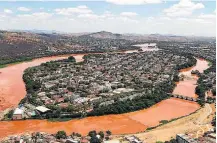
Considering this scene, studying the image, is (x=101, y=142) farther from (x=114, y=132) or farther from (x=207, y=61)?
(x=207, y=61)

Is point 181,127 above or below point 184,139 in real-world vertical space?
below

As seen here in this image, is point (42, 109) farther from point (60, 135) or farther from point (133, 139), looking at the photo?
point (133, 139)

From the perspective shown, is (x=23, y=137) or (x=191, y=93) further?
(x=191, y=93)

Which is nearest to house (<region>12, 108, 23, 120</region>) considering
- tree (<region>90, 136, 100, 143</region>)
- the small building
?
the small building

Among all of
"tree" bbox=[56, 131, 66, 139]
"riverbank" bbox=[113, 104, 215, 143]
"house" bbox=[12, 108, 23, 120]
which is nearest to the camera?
"tree" bbox=[56, 131, 66, 139]

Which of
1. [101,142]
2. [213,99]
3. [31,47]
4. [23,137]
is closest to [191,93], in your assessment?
[213,99]

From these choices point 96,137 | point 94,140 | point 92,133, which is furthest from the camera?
point 92,133

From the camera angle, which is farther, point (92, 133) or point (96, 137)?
point (92, 133)

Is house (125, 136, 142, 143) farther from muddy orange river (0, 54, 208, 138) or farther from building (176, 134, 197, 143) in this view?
building (176, 134, 197, 143)

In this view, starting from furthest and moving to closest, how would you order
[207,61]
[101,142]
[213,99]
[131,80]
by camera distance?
[207,61]
[131,80]
[213,99]
[101,142]

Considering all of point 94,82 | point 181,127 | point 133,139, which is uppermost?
point 94,82

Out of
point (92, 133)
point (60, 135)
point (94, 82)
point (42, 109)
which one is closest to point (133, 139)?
point (92, 133)
